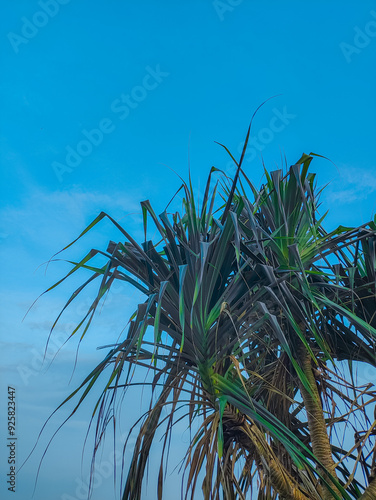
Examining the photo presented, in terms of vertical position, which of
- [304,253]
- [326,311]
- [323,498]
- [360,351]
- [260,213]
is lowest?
Result: [323,498]

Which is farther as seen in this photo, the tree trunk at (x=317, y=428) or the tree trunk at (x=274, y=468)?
the tree trunk at (x=317, y=428)

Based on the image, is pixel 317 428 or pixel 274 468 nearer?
pixel 274 468

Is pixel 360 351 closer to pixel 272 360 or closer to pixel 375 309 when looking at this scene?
Result: pixel 375 309

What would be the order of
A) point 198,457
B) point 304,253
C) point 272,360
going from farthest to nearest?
1. point 272,360
2. point 304,253
3. point 198,457

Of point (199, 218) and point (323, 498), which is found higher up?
point (199, 218)

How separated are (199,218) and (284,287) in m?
0.62

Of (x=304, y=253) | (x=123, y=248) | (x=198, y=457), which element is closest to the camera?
(x=198, y=457)

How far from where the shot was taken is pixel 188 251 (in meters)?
2.85

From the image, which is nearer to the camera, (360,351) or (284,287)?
(284,287)

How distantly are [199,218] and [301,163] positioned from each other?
2.75ft

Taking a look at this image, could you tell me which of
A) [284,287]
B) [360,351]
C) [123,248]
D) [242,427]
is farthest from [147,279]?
[360,351]

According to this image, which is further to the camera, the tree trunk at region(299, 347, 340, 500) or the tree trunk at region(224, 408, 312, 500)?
the tree trunk at region(299, 347, 340, 500)

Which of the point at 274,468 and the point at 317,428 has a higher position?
the point at 317,428

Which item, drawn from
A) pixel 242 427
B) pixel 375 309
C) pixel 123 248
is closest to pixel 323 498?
pixel 242 427
